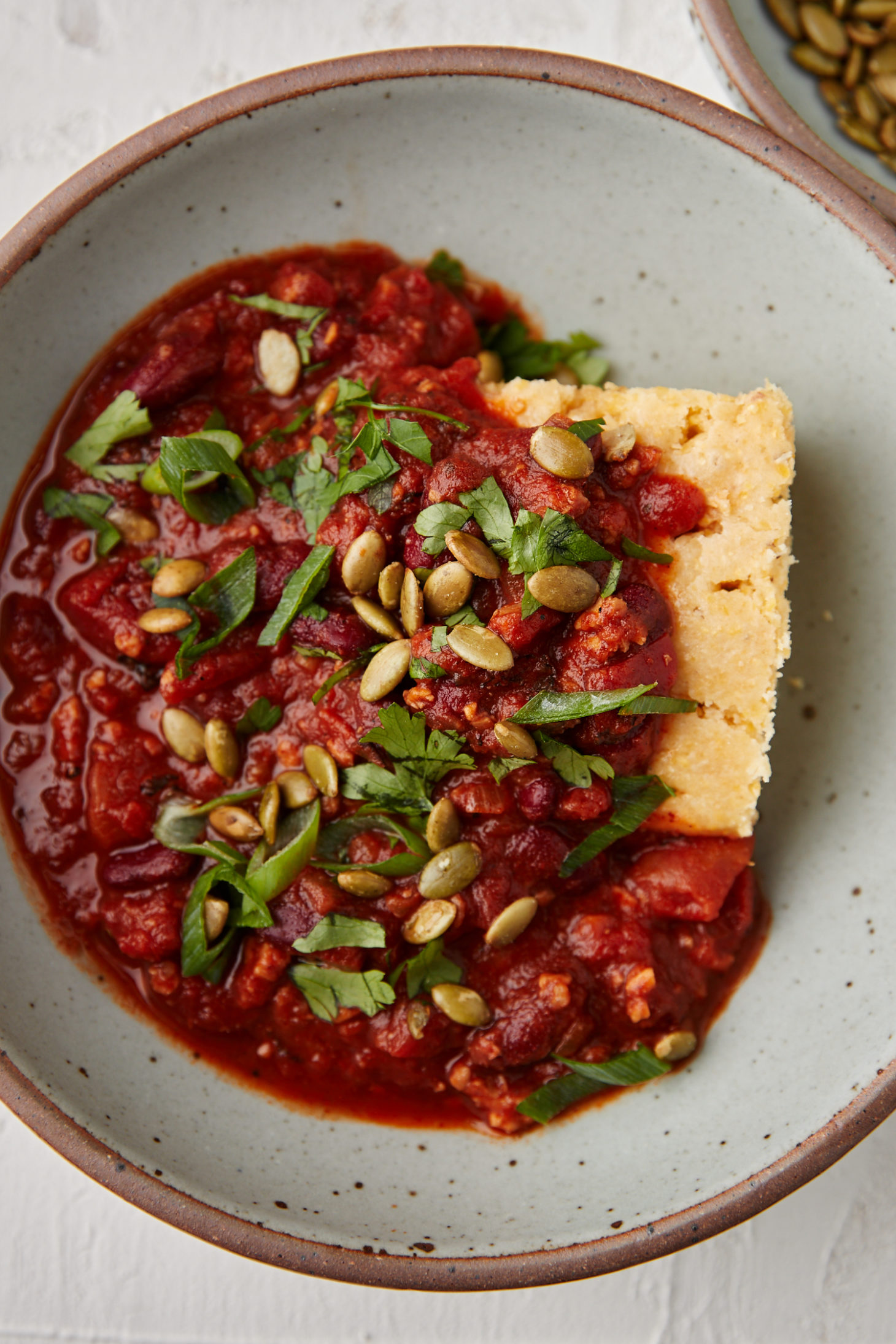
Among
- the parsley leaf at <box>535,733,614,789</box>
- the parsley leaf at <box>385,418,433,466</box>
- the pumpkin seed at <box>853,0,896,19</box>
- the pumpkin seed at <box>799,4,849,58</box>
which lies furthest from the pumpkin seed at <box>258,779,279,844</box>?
the pumpkin seed at <box>853,0,896,19</box>

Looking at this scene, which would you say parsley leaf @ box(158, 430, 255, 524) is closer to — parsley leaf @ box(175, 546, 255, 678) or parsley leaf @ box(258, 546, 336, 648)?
parsley leaf @ box(175, 546, 255, 678)

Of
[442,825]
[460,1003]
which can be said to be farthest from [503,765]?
[460,1003]

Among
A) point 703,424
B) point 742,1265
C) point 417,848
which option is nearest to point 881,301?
point 703,424

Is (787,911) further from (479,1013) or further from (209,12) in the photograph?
(209,12)

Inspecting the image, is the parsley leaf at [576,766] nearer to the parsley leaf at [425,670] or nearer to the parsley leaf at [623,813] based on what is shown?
the parsley leaf at [623,813]

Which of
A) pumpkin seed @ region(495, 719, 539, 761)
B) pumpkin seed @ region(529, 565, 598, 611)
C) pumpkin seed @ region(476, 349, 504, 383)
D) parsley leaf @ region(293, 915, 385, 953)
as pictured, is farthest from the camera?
pumpkin seed @ region(476, 349, 504, 383)

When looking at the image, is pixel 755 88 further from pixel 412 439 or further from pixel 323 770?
pixel 323 770
